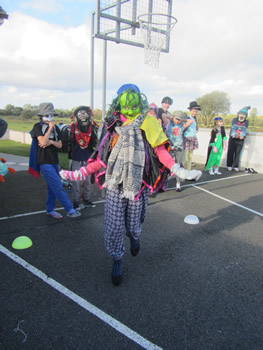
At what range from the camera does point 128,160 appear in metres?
2.54

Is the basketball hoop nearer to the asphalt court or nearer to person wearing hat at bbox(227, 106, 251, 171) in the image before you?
person wearing hat at bbox(227, 106, 251, 171)

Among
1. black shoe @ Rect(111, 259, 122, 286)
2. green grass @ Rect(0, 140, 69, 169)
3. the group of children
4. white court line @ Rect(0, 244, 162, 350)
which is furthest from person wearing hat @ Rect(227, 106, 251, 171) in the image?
white court line @ Rect(0, 244, 162, 350)

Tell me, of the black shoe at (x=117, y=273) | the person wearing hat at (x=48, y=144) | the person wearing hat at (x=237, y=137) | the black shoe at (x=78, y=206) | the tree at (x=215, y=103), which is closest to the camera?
the black shoe at (x=117, y=273)

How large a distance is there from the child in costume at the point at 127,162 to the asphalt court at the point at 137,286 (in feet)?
1.43

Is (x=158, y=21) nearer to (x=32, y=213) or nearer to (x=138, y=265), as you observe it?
(x=32, y=213)

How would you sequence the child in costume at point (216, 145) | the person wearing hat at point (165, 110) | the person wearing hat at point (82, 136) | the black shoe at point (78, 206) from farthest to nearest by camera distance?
the child in costume at point (216, 145) → the person wearing hat at point (165, 110) → the black shoe at point (78, 206) → the person wearing hat at point (82, 136)

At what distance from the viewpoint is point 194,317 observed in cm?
241

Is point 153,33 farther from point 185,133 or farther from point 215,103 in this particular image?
point 215,103

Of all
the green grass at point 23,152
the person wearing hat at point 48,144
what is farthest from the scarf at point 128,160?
the green grass at point 23,152

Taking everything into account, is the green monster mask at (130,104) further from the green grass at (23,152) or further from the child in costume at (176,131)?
the green grass at (23,152)

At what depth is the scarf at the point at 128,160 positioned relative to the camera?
2541mm

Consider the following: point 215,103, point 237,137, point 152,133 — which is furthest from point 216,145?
point 215,103

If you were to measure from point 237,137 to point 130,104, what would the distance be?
323 inches

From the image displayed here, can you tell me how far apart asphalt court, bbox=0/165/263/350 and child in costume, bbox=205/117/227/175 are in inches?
173
